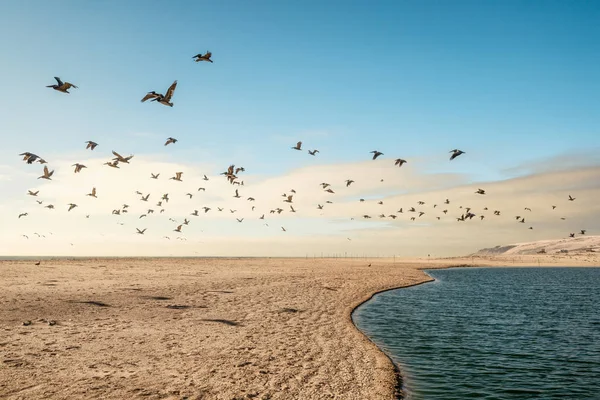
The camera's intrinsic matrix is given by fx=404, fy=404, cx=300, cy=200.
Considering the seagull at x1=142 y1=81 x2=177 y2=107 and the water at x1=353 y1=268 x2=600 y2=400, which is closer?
the water at x1=353 y1=268 x2=600 y2=400

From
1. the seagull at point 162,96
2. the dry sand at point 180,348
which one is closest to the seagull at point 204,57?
the seagull at point 162,96

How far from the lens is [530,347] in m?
21.8

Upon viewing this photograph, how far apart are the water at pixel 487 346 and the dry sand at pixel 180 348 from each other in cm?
203

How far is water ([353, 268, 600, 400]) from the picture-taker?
1545cm

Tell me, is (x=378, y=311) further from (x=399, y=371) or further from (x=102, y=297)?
(x=102, y=297)

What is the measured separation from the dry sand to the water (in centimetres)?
203

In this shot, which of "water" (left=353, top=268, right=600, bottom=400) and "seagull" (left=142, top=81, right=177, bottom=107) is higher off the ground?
"seagull" (left=142, top=81, right=177, bottom=107)

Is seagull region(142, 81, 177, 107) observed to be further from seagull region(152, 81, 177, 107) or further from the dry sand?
the dry sand

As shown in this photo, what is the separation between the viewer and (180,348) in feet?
56.2

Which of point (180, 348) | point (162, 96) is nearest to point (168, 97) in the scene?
point (162, 96)

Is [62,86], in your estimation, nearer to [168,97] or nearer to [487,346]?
[168,97]

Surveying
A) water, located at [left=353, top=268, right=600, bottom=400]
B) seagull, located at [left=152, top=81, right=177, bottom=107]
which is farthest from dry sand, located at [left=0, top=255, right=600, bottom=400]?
seagull, located at [left=152, top=81, right=177, bottom=107]

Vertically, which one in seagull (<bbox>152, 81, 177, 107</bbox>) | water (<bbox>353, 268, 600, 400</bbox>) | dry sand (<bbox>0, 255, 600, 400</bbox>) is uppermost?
seagull (<bbox>152, 81, 177, 107</bbox>)

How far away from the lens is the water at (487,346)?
15.4 m
